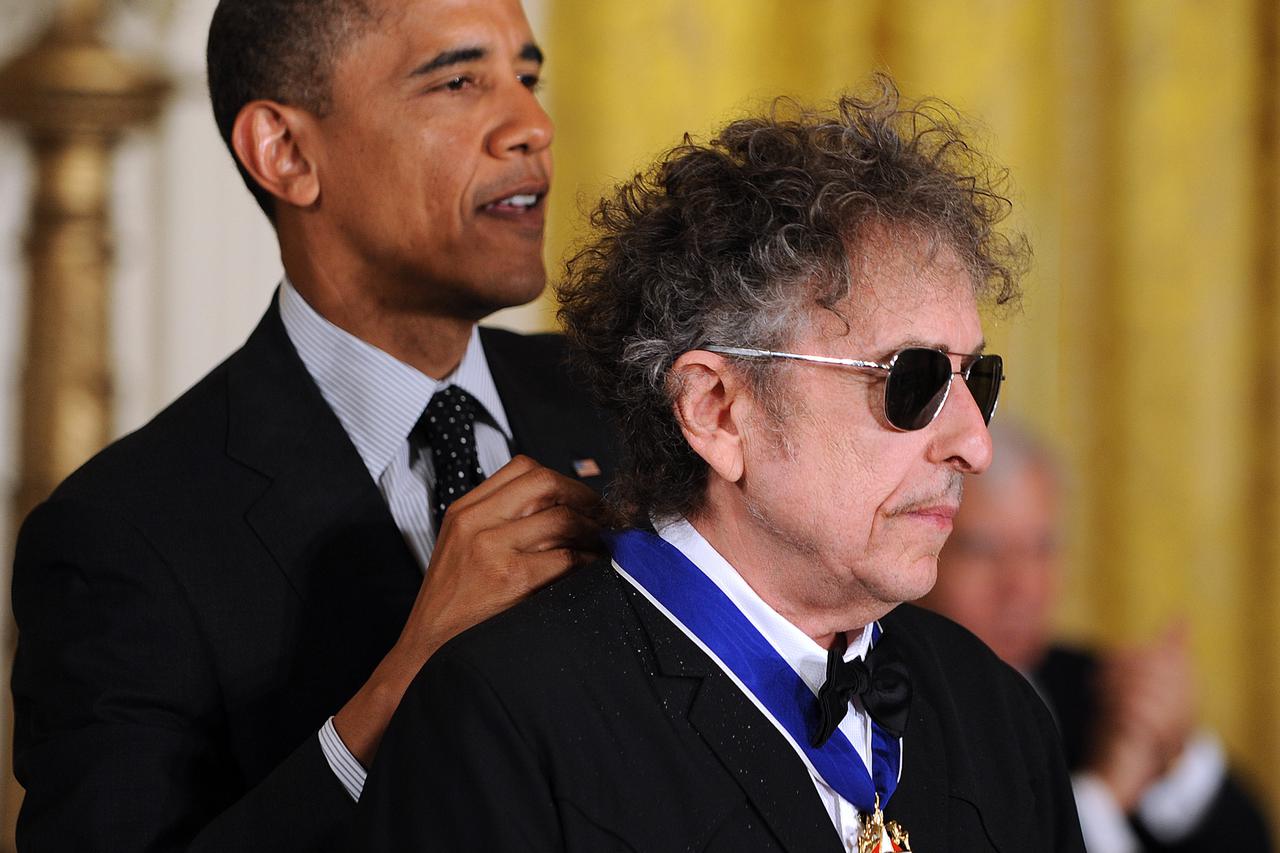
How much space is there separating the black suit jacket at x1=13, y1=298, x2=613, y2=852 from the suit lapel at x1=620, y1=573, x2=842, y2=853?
1.28ft

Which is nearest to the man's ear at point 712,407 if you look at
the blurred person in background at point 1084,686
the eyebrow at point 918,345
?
the eyebrow at point 918,345

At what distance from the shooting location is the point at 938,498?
1446 mm

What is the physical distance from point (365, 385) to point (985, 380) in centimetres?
81

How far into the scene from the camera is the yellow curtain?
13.0 ft

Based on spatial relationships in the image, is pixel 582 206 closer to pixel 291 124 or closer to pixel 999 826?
pixel 291 124

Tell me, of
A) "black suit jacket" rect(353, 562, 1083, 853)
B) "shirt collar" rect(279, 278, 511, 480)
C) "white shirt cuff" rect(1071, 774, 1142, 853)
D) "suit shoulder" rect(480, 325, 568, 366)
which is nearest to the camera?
"black suit jacket" rect(353, 562, 1083, 853)

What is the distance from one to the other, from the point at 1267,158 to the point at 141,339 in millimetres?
2673

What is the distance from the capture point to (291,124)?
2.03m

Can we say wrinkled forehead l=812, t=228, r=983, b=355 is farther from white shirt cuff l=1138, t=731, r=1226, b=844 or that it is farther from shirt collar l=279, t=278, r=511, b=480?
white shirt cuff l=1138, t=731, r=1226, b=844

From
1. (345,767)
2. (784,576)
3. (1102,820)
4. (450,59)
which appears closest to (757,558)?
(784,576)

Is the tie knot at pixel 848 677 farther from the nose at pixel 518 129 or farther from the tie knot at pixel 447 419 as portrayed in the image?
the nose at pixel 518 129

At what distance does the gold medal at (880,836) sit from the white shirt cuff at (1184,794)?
1.90 metres

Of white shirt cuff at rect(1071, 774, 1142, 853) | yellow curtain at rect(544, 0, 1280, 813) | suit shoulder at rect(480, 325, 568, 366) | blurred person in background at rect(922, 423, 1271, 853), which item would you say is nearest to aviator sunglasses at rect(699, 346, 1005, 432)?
suit shoulder at rect(480, 325, 568, 366)

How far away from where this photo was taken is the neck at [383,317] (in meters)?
2.00
